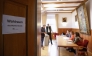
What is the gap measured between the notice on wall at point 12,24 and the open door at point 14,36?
12 millimetres

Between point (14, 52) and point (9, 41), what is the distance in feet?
0.54

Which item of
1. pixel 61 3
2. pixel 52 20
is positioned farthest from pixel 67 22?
pixel 61 3

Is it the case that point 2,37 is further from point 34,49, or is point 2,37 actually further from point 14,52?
point 34,49

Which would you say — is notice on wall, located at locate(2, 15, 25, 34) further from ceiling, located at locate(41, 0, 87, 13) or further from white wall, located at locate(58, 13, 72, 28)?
white wall, located at locate(58, 13, 72, 28)

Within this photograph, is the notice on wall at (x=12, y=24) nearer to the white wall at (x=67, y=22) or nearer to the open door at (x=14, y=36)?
the open door at (x=14, y=36)

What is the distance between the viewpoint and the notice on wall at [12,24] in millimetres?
1317

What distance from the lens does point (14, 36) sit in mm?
1425

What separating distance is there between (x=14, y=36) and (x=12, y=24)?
5.8 inches

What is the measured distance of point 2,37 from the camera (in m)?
1.29

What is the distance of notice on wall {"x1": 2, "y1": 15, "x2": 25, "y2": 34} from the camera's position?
1317 mm

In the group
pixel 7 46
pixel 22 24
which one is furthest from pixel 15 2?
pixel 7 46

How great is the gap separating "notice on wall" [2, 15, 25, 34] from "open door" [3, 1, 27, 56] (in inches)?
0.5

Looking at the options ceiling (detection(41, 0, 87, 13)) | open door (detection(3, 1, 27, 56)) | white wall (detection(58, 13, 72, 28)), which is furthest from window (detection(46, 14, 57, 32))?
open door (detection(3, 1, 27, 56))

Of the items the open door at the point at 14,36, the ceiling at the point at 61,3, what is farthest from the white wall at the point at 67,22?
the open door at the point at 14,36
